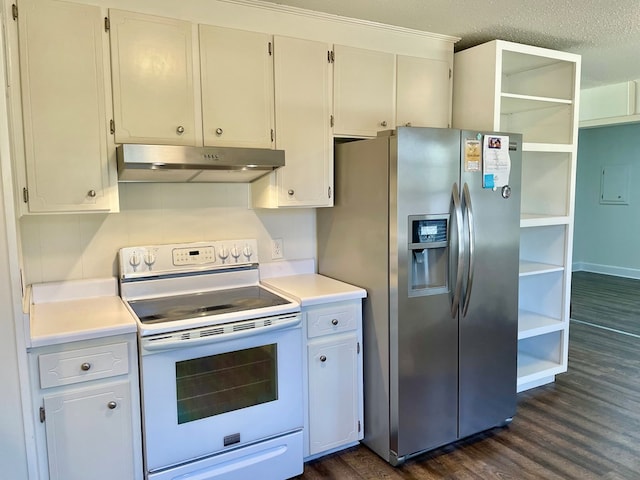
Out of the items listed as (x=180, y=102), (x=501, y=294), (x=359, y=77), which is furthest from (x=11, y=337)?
(x=501, y=294)

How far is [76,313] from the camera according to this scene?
2127 millimetres

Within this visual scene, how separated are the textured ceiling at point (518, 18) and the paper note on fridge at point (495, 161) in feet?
2.29

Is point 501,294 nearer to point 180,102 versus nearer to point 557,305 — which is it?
point 557,305

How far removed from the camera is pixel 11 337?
5.72 ft

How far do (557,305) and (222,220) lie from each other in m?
2.40

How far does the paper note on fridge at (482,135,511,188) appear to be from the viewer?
260cm

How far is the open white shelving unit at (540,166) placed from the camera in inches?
122

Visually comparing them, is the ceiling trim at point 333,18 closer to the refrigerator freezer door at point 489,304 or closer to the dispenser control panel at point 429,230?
the refrigerator freezer door at point 489,304

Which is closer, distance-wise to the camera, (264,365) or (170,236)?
(264,365)

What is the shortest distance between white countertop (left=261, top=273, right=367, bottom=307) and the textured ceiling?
1478mm

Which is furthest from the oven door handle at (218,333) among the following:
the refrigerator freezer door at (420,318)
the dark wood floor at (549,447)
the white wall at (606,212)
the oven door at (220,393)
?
the white wall at (606,212)

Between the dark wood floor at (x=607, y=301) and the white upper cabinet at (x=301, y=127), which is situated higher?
the white upper cabinet at (x=301, y=127)

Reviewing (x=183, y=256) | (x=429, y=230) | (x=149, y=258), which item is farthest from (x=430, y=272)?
(x=149, y=258)

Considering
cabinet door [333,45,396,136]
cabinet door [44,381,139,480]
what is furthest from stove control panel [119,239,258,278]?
cabinet door [333,45,396,136]
